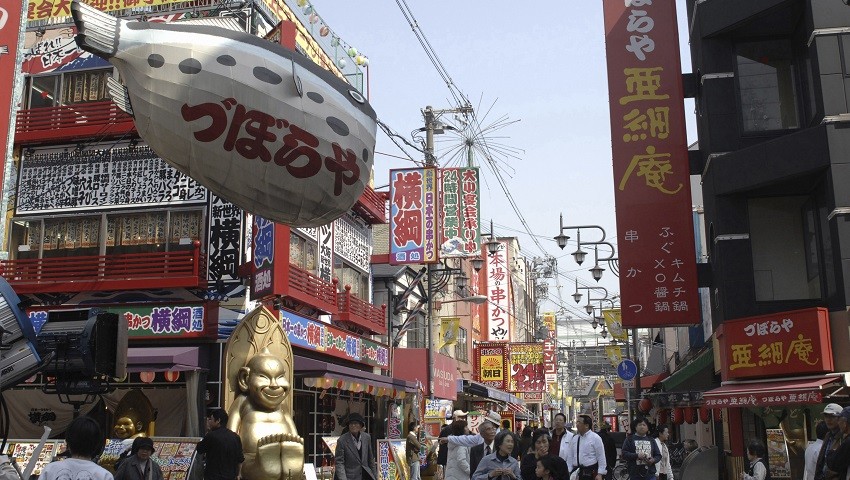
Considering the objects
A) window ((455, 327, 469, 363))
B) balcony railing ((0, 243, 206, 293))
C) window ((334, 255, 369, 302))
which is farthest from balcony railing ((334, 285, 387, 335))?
window ((455, 327, 469, 363))

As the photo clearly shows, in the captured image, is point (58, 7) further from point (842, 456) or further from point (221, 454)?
point (842, 456)

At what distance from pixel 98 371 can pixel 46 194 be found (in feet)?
48.3

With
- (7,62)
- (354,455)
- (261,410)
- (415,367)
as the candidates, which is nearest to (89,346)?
(261,410)

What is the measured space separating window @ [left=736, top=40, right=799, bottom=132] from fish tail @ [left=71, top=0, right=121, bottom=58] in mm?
13884

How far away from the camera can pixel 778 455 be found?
1354cm

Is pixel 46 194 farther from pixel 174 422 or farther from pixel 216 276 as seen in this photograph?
pixel 174 422

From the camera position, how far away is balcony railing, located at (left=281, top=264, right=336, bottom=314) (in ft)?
68.2

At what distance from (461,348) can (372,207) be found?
55.3ft

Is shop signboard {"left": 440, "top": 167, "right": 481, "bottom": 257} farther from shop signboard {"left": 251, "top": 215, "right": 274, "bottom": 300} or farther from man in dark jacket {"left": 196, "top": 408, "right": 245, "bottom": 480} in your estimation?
man in dark jacket {"left": 196, "top": 408, "right": 245, "bottom": 480}

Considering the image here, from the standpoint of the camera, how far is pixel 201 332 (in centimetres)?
1959

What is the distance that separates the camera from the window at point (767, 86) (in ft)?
61.7

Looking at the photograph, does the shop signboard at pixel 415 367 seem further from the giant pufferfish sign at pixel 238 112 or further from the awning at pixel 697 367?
the giant pufferfish sign at pixel 238 112

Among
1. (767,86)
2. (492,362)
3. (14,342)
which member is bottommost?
(14,342)

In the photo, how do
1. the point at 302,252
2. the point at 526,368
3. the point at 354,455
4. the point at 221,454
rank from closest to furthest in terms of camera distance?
the point at 221,454 → the point at 354,455 → the point at 302,252 → the point at 526,368
